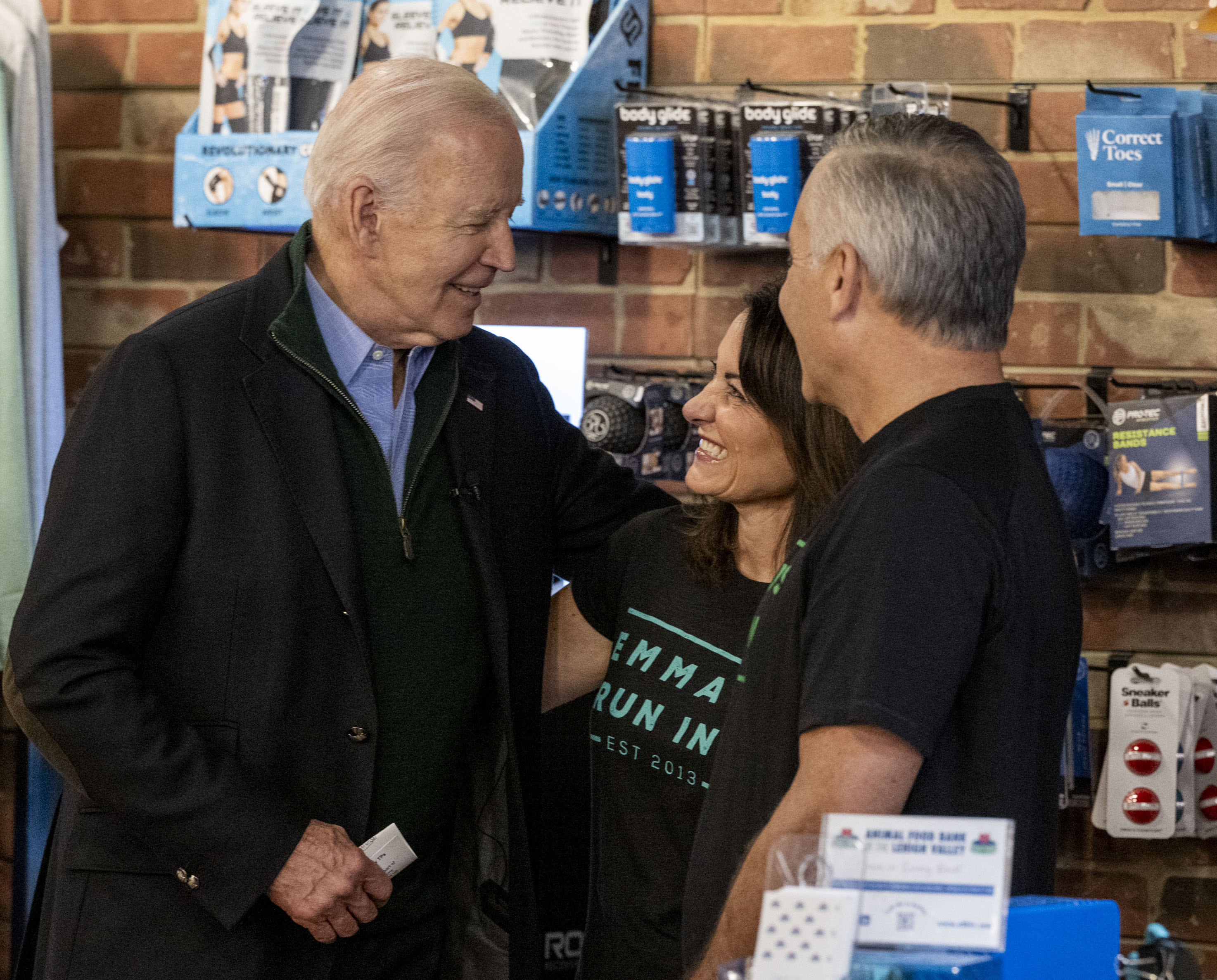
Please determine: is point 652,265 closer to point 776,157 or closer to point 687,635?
point 776,157

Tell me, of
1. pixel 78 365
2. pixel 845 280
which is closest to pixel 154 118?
pixel 78 365

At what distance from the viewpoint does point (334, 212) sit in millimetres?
1635

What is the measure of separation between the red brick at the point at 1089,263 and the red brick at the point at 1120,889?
886 millimetres

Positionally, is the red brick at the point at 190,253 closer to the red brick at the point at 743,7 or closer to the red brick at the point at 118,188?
the red brick at the point at 118,188

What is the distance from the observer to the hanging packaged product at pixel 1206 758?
216 centimetres

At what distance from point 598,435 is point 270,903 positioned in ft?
3.47

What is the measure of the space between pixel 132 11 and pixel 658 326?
124 cm

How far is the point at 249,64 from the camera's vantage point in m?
2.38

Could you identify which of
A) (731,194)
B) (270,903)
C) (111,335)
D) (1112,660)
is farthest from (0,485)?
(1112,660)

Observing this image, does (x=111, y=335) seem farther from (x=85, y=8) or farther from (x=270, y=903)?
(x=270, y=903)

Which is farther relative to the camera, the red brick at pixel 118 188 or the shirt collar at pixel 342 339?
the red brick at pixel 118 188

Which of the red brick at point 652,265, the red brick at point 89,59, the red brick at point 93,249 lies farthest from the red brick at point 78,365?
the red brick at point 652,265

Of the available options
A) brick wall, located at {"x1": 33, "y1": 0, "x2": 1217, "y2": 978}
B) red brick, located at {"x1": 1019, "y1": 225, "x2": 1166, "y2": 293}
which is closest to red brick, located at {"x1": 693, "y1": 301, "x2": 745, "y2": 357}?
brick wall, located at {"x1": 33, "y1": 0, "x2": 1217, "y2": 978}

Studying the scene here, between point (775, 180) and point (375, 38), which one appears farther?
point (375, 38)
